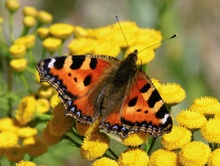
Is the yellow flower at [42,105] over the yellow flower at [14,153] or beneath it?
over

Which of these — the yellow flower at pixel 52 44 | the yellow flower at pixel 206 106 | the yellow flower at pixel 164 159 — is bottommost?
the yellow flower at pixel 164 159

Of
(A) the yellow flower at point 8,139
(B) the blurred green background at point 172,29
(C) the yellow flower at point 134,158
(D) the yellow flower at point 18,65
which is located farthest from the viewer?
(B) the blurred green background at point 172,29

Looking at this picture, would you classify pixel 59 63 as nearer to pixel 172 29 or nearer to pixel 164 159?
pixel 164 159

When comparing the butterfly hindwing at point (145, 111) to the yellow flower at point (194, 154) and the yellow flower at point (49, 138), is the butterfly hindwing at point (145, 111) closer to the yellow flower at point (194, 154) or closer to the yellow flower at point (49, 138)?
the yellow flower at point (194, 154)

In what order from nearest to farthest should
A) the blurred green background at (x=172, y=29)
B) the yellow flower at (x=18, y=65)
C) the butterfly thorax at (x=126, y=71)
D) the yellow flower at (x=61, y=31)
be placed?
the butterfly thorax at (x=126, y=71), the yellow flower at (x=18, y=65), the yellow flower at (x=61, y=31), the blurred green background at (x=172, y=29)

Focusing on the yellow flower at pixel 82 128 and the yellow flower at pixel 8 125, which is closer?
the yellow flower at pixel 82 128

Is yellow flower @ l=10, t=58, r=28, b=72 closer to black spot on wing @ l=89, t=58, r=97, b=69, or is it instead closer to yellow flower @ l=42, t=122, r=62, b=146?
yellow flower @ l=42, t=122, r=62, b=146

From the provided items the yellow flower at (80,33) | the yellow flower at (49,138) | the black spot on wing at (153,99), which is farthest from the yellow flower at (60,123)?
the yellow flower at (80,33)

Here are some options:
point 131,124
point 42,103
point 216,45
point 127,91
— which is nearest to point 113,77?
point 127,91
